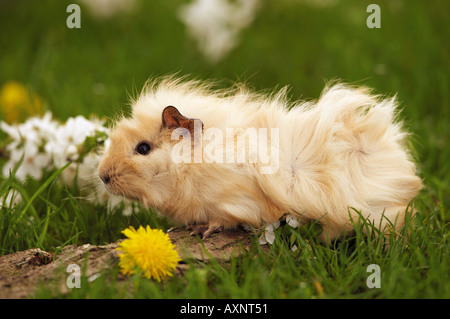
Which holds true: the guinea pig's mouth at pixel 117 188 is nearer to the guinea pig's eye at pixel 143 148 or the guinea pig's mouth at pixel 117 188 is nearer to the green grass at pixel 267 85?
the guinea pig's eye at pixel 143 148

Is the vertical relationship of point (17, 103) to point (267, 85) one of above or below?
below

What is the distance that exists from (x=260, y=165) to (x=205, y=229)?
39 cm

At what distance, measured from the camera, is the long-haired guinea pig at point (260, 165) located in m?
2.27

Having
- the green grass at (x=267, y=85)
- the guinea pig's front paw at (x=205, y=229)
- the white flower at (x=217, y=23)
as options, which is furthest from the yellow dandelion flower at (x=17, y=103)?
the guinea pig's front paw at (x=205, y=229)

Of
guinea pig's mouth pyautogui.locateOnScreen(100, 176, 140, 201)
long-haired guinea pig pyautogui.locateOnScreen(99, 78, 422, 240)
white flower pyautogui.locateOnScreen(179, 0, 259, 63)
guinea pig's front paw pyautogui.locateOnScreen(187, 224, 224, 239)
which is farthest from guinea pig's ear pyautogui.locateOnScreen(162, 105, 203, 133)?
white flower pyautogui.locateOnScreen(179, 0, 259, 63)

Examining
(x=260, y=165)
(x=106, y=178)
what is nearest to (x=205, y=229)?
(x=260, y=165)

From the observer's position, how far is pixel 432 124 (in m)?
4.25

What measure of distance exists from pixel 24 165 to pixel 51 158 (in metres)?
0.18

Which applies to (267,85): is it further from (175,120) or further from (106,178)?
(106,178)

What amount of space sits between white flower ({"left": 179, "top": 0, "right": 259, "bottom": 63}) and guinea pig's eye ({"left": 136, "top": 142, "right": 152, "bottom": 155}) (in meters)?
2.91

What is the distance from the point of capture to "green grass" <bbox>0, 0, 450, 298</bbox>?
6.89ft

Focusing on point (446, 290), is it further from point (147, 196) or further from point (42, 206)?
point (42, 206)

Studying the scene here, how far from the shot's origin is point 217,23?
16.7ft

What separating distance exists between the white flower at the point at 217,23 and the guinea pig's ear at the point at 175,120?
2.92m
